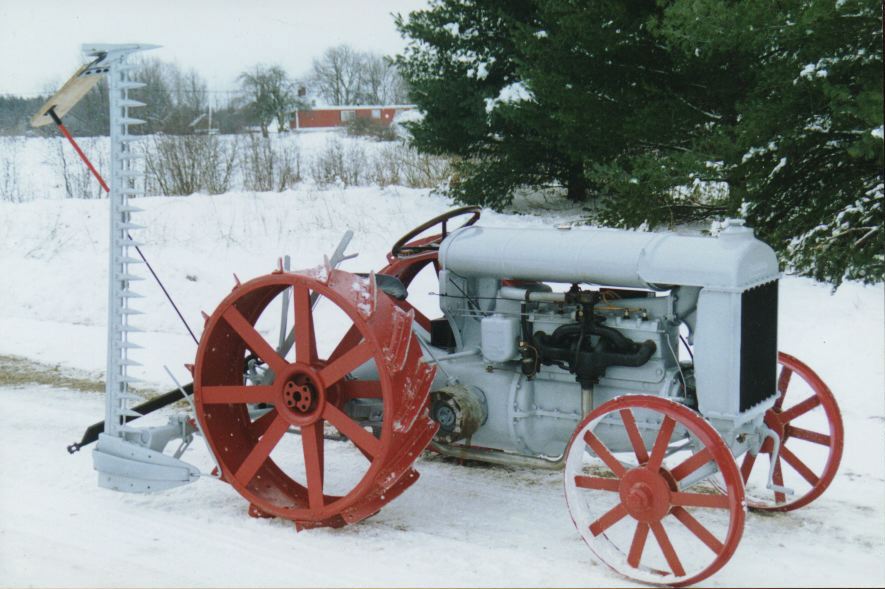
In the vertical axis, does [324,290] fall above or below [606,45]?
below

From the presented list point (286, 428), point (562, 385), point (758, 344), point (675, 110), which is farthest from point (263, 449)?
point (675, 110)

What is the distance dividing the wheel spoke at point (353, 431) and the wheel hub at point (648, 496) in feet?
3.59

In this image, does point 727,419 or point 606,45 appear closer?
point 727,419

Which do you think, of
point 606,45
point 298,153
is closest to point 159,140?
point 298,153

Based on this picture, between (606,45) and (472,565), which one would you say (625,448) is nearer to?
(472,565)

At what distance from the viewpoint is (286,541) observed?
456 centimetres

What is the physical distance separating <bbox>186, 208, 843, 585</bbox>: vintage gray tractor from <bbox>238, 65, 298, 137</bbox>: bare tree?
40.8ft

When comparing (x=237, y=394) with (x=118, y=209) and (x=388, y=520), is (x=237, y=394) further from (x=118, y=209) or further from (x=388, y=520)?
(x=118, y=209)

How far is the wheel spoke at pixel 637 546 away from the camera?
4137mm

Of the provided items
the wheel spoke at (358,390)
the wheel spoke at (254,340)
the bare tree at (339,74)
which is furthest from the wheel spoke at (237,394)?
the bare tree at (339,74)

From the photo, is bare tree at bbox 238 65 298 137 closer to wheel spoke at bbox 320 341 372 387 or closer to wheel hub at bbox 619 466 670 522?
wheel spoke at bbox 320 341 372 387

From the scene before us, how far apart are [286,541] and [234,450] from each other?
66 centimetres

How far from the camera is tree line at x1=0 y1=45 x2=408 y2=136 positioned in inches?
458

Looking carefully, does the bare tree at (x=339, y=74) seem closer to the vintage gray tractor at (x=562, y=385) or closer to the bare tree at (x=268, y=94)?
the bare tree at (x=268, y=94)
